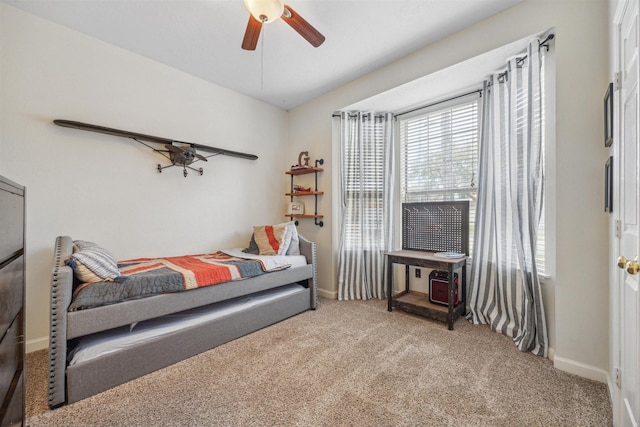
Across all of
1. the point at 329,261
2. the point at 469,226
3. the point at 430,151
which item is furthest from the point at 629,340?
the point at 329,261

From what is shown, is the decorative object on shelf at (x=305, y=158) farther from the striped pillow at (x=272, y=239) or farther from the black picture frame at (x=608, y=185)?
the black picture frame at (x=608, y=185)

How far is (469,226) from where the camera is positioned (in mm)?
2811

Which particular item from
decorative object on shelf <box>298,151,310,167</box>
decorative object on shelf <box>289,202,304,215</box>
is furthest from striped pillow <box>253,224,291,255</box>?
decorative object on shelf <box>298,151,310,167</box>

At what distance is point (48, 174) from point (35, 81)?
30.7 inches

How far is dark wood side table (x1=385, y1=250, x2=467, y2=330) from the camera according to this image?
254 centimetres

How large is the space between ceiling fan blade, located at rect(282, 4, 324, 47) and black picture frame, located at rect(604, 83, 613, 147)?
1.79 metres

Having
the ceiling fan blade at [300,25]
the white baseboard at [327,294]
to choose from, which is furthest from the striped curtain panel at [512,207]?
the ceiling fan blade at [300,25]

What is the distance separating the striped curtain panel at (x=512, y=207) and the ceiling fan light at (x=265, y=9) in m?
1.99

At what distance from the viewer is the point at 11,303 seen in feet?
3.23

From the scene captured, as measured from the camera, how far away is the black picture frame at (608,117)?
4.93 feet

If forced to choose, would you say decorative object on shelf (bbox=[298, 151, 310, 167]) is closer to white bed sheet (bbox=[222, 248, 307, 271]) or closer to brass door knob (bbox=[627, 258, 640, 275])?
white bed sheet (bbox=[222, 248, 307, 271])

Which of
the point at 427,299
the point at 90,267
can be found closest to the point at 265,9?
the point at 90,267

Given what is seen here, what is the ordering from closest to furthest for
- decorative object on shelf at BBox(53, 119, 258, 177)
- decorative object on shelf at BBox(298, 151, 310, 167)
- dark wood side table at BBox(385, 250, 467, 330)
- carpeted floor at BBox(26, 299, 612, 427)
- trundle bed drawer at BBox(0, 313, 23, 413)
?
trundle bed drawer at BBox(0, 313, 23, 413) → carpeted floor at BBox(26, 299, 612, 427) → decorative object on shelf at BBox(53, 119, 258, 177) → dark wood side table at BBox(385, 250, 467, 330) → decorative object on shelf at BBox(298, 151, 310, 167)

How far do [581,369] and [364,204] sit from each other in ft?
7.85
